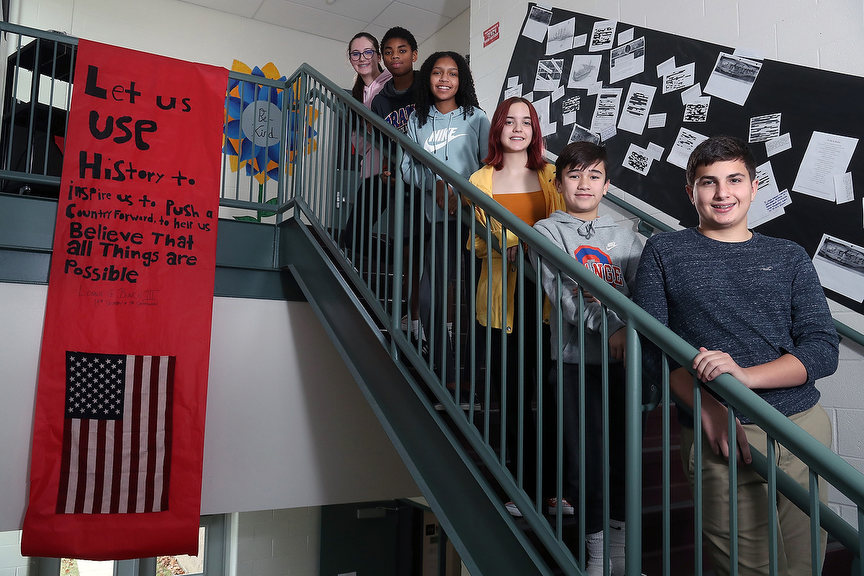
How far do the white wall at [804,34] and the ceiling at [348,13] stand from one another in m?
2.35

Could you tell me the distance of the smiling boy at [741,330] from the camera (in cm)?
119

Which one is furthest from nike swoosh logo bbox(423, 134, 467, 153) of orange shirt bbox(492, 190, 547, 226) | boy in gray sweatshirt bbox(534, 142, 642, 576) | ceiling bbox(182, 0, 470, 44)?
ceiling bbox(182, 0, 470, 44)

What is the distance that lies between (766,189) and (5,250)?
321cm

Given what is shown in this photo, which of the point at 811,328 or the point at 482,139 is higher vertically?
the point at 482,139

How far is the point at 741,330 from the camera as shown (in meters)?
1.25

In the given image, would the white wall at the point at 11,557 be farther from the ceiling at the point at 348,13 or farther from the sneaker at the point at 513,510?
the sneaker at the point at 513,510

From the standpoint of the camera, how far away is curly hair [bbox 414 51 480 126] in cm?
228

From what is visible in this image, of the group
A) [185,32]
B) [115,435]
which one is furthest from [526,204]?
[185,32]

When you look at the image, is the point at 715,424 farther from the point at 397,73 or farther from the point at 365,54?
the point at 365,54

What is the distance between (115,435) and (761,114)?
3076mm

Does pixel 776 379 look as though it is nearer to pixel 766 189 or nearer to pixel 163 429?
pixel 766 189

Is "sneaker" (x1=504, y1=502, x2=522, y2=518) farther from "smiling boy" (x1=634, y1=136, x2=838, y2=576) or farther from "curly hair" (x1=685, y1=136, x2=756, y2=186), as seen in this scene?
"curly hair" (x1=685, y1=136, x2=756, y2=186)

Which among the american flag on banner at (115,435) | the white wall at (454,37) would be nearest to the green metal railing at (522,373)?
the american flag on banner at (115,435)

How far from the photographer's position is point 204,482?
298cm
